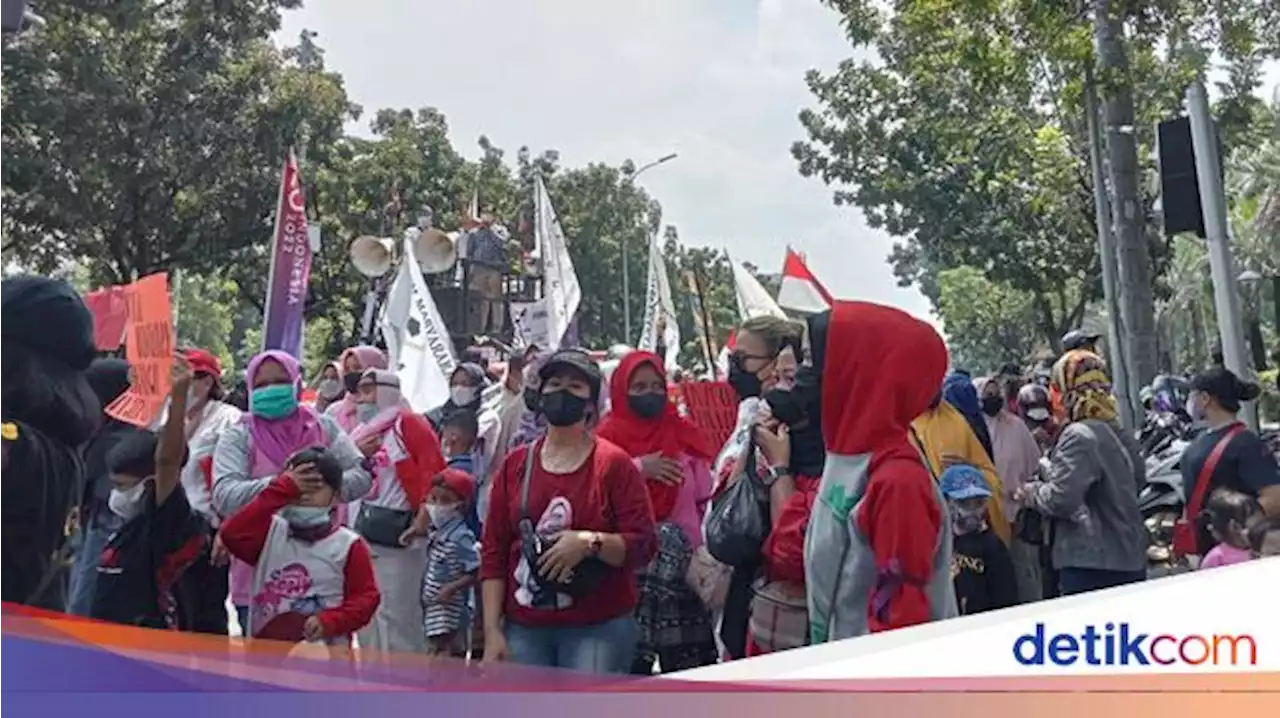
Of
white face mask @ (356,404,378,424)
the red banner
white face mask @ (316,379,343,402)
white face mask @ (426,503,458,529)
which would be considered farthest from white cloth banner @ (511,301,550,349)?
the red banner

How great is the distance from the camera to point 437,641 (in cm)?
397

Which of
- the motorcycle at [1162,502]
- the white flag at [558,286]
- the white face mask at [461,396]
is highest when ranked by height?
the white flag at [558,286]

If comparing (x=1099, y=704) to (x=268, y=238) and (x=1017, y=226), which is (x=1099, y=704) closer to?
(x=1017, y=226)

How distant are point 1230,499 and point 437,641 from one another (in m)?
2.22

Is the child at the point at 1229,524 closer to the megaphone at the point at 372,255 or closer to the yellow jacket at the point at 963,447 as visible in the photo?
the yellow jacket at the point at 963,447

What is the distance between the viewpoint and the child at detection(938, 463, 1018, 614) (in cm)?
274

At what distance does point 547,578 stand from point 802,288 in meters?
1.22

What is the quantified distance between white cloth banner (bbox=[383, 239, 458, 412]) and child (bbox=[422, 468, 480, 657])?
1.03m

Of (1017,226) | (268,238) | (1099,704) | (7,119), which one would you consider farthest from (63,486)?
(1017,226)

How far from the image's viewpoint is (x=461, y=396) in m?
6.29

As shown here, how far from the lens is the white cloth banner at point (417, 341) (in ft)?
20.2

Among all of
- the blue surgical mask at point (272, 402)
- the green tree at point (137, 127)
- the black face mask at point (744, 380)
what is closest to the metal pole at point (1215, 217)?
the black face mask at point (744, 380)

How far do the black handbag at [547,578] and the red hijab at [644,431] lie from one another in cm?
67

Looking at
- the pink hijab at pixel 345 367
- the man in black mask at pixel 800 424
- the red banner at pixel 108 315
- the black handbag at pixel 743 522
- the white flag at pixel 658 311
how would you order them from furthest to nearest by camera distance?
1. the pink hijab at pixel 345 367
2. the black handbag at pixel 743 522
3. the white flag at pixel 658 311
4. the man in black mask at pixel 800 424
5. the red banner at pixel 108 315
